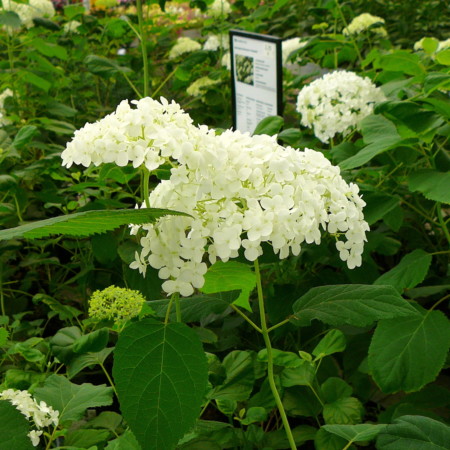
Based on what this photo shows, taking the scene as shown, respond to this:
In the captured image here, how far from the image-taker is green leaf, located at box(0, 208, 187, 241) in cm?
75

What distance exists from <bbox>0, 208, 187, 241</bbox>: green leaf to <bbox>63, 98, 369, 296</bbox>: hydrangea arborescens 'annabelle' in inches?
2.8

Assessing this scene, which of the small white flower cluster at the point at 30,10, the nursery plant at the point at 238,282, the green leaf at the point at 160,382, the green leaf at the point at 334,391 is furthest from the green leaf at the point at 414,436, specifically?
the small white flower cluster at the point at 30,10

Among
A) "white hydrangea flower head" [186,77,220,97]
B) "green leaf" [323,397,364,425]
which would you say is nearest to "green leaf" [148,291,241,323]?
"green leaf" [323,397,364,425]

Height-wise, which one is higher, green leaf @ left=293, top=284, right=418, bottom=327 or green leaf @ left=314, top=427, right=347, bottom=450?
green leaf @ left=293, top=284, right=418, bottom=327

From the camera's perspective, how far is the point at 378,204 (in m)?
1.64

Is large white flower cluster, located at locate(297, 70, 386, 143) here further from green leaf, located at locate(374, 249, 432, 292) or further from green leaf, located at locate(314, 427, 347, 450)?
green leaf, located at locate(314, 427, 347, 450)

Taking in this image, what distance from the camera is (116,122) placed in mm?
971

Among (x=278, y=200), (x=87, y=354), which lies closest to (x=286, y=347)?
(x=87, y=354)

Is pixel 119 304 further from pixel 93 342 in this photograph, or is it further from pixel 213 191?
pixel 213 191

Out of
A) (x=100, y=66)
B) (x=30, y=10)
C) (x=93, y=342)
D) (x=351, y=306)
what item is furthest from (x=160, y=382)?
(x=30, y=10)

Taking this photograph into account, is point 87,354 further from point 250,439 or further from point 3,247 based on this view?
point 3,247

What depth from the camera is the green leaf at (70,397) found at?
3.77 ft

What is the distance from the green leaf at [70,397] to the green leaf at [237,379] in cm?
19

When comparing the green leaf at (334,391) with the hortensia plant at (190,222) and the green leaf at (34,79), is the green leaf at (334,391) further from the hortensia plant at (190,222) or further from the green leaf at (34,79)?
the green leaf at (34,79)
